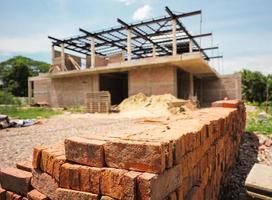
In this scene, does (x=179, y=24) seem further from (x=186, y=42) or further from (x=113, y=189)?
(x=113, y=189)

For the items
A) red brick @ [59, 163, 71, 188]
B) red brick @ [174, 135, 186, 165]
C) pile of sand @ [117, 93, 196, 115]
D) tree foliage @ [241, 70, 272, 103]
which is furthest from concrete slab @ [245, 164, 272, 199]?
tree foliage @ [241, 70, 272, 103]

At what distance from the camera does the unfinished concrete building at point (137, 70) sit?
642 inches

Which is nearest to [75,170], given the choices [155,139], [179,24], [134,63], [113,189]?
[113,189]

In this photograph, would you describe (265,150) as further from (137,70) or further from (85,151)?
(137,70)

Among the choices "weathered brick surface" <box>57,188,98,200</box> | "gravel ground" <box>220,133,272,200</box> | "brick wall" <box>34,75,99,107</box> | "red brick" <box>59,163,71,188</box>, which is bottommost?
"gravel ground" <box>220,133,272,200</box>

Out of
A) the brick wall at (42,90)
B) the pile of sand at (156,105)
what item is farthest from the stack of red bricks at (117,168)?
the brick wall at (42,90)

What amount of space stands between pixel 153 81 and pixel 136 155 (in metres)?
15.4

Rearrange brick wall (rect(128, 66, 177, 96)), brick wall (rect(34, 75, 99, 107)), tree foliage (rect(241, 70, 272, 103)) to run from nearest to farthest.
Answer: brick wall (rect(128, 66, 177, 96)) < brick wall (rect(34, 75, 99, 107)) < tree foliage (rect(241, 70, 272, 103))

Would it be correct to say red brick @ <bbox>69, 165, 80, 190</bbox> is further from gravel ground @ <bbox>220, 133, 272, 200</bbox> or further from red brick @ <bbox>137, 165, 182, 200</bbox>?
gravel ground @ <bbox>220, 133, 272, 200</bbox>

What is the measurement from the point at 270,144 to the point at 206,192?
512 cm

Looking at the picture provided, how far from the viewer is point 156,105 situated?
1501 cm

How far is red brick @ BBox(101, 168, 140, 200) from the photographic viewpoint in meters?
1.44

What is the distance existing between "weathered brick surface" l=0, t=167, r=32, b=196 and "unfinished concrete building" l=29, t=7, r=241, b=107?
1308 cm

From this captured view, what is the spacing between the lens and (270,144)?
273 inches
